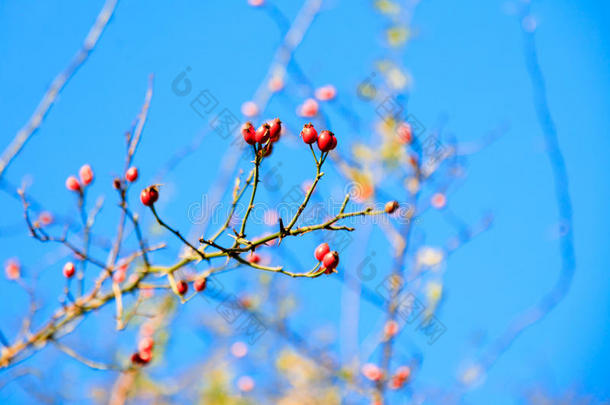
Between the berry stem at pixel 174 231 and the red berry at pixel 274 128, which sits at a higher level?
the red berry at pixel 274 128

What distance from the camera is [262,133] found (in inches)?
48.8

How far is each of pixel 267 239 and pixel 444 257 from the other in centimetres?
189

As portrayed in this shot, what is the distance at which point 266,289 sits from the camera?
193 inches

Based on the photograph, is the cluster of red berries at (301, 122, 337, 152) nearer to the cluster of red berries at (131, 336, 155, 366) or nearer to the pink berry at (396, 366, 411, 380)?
the cluster of red berries at (131, 336, 155, 366)

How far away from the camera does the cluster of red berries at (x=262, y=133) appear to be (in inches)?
48.8

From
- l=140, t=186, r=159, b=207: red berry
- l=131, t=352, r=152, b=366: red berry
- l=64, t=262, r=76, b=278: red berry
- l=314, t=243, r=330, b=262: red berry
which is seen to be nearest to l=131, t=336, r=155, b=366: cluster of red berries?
l=131, t=352, r=152, b=366: red berry

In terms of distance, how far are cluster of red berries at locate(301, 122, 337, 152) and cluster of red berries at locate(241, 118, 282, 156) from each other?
3.0 inches

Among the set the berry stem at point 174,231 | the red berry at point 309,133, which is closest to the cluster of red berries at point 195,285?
the berry stem at point 174,231

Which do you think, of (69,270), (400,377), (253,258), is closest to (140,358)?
(69,270)

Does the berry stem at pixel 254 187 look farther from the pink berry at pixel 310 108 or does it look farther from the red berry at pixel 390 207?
the pink berry at pixel 310 108

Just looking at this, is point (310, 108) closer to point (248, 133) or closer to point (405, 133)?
point (405, 133)

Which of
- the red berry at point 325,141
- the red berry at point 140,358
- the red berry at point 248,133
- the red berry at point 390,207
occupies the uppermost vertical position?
the red berry at point 325,141

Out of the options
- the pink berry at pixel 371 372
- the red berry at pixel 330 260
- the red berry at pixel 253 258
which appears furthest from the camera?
the pink berry at pixel 371 372

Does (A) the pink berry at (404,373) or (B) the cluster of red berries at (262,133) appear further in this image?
(A) the pink berry at (404,373)
